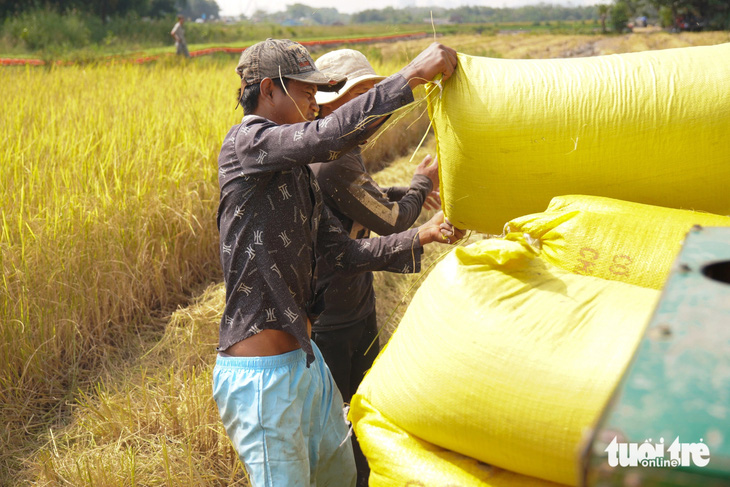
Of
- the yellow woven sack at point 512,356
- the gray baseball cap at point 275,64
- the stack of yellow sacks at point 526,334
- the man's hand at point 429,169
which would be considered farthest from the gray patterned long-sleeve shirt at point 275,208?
the man's hand at point 429,169

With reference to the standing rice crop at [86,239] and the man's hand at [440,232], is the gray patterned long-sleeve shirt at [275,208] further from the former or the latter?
the standing rice crop at [86,239]

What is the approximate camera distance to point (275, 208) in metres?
1.58

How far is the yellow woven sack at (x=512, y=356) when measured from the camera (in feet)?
3.31

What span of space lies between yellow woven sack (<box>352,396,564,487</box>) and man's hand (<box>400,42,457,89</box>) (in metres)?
0.73

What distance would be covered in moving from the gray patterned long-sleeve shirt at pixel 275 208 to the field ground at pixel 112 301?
20.3 inches

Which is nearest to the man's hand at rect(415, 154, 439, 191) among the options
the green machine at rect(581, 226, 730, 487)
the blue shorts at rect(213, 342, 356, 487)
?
the blue shorts at rect(213, 342, 356, 487)

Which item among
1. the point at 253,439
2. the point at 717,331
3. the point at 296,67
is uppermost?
the point at 296,67

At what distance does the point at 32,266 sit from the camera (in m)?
3.07

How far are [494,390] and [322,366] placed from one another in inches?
32.0

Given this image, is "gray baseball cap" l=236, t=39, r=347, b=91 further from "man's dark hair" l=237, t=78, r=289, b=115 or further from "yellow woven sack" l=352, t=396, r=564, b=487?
"yellow woven sack" l=352, t=396, r=564, b=487

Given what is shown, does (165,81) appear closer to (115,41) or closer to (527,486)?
(527,486)

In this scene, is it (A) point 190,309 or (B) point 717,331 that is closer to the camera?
(B) point 717,331

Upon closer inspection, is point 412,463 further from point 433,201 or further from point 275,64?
point 433,201

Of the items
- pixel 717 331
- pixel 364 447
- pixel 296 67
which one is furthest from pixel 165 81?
pixel 717 331
